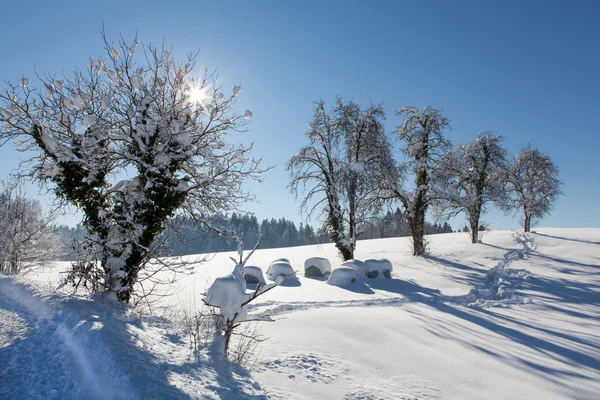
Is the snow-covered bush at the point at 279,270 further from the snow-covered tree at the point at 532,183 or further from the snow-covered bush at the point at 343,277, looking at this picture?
the snow-covered tree at the point at 532,183

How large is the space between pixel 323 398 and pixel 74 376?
101 inches

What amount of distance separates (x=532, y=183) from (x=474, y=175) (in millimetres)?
11774

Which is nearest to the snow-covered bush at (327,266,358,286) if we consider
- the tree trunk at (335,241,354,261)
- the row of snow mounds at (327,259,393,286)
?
the row of snow mounds at (327,259,393,286)

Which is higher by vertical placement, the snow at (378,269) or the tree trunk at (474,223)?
the tree trunk at (474,223)


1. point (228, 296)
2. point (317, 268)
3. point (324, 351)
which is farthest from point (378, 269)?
point (228, 296)

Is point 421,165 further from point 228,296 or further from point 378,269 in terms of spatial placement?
point 228,296

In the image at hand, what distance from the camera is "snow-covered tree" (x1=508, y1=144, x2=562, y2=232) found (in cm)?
2695

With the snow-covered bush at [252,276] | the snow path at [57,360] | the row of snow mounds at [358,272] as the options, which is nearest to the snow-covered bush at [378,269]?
the row of snow mounds at [358,272]

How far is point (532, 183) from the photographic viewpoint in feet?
90.3

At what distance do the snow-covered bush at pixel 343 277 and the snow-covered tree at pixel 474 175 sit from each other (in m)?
8.21

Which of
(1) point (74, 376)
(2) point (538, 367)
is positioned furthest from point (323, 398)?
(2) point (538, 367)

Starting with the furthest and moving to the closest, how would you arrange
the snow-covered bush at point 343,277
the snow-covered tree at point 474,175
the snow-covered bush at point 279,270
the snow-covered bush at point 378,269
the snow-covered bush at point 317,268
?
1. the snow-covered tree at point 474,175
2. the snow-covered bush at point 317,268
3. the snow-covered bush at point 279,270
4. the snow-covered bush at point 378,269
5. the snow-covered bush at point 343,277

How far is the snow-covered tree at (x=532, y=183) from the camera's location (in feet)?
88.4

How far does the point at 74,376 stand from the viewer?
3.02m
